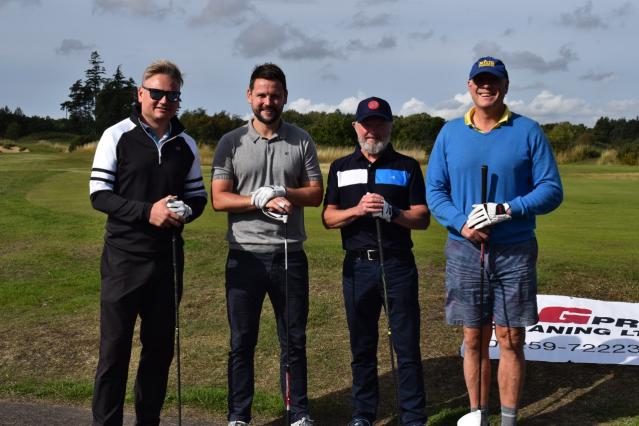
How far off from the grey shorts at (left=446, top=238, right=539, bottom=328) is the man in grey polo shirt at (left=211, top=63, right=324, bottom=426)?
3.31 feet

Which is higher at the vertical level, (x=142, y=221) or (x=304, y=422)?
(x=142, y=221)

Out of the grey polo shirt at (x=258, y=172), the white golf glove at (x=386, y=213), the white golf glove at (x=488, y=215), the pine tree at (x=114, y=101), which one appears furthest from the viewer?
the pine tree at (x=114, y=101)

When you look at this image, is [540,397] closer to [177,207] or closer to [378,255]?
[378,255]

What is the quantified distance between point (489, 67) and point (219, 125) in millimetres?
50950

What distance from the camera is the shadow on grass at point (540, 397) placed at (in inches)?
183

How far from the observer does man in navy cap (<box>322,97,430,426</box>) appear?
428cm

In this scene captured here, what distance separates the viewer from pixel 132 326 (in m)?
4.13

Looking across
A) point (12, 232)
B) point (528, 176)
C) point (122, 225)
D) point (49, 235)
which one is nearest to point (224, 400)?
point (122, 225)

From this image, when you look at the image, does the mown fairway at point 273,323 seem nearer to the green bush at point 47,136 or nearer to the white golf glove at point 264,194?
the white golf glove at point 264,194

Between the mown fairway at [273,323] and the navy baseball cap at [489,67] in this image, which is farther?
the mown fairway at [273,323]

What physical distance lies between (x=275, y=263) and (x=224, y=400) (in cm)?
126

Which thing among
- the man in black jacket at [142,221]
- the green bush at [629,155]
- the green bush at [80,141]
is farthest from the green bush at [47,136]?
the man in black jacket at [142,221]

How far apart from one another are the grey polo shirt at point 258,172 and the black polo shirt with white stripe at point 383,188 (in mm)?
357

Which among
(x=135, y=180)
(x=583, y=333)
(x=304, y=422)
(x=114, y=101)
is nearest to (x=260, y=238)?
(x=135, y=180)
